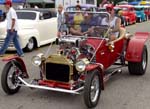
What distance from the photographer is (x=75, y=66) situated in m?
6.17

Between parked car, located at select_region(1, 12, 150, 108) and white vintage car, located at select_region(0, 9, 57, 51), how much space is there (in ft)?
15.6

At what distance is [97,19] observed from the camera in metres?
7.57

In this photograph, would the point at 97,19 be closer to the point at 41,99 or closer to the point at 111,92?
the point at 111,92

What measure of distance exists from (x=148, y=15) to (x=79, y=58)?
33.7 metres

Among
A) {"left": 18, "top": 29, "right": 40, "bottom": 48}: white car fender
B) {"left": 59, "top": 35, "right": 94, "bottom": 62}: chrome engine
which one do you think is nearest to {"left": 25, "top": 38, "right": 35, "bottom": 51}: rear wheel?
{"left": 18, "top": 29, "right": 40, "bottom": 48}: white car fender

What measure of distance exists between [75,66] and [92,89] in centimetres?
52

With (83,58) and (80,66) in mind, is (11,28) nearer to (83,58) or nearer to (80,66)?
(83,58)

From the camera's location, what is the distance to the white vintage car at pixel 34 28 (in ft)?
40.2

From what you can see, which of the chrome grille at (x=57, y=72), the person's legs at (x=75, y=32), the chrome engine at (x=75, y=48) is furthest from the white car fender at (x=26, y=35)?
the chrome grille at (x=57, y=72)

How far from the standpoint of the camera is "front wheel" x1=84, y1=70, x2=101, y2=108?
5714 millimetres

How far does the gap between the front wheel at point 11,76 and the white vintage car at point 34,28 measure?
541 cm

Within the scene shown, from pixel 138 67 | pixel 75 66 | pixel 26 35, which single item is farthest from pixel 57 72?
Result: pixel 26 35

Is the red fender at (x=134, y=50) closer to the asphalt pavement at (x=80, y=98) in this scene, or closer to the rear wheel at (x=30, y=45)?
the asphalt pavement at (x=80, y=98)

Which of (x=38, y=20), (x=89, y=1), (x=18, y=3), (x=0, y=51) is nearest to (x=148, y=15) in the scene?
(x=89, y=1)
